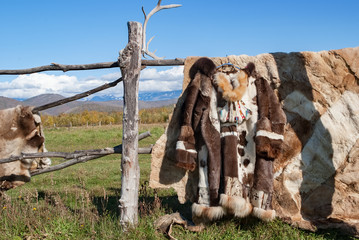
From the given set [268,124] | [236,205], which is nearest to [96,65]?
[268,124]

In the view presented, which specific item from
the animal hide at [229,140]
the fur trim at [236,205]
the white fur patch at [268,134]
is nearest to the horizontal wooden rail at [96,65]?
the animal hide at [229,140]

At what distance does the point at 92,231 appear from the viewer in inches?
167

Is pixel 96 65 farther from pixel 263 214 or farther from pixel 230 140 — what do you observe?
pixel 263 214

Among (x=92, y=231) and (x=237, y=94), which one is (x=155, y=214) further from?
(x=237, y=94)

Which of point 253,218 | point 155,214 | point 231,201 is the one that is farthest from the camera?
point 155,214

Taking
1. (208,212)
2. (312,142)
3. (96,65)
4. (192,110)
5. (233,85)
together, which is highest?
(96,65)

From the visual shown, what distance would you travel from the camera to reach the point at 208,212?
436 centimetres

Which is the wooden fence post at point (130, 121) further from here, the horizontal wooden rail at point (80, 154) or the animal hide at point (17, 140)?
the animal hide at point (17, 140)

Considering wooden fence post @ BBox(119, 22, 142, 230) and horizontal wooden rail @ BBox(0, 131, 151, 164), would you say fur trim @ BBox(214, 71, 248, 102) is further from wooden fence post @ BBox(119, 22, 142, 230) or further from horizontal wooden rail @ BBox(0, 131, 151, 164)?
horizontal wooden rail @ BBox(0, 131, 151, 164)

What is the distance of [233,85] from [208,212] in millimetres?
1616

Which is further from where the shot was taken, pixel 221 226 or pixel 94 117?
pixel 94 117

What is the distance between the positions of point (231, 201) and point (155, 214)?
46.2 inches

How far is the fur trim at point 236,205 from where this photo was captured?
165 inches

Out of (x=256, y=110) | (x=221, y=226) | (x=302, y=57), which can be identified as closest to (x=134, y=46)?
(x=256, y=110)
